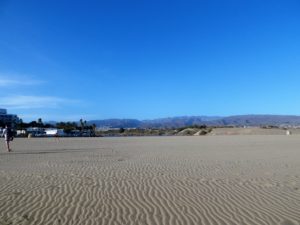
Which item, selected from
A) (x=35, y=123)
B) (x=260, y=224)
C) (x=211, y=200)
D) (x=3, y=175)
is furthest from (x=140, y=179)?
(x=35, y=123)

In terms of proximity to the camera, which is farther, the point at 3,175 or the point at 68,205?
the point at 3,175

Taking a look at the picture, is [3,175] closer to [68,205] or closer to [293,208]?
[68,205]

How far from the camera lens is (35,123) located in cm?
11369

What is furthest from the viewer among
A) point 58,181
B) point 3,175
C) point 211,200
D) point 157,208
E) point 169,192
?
point 3,175

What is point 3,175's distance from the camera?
41.0ft

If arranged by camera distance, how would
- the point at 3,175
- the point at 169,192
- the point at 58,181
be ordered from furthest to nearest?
the point at 3,175 < the point at 58,181 < the point at 169,192

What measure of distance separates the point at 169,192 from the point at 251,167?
247 inches

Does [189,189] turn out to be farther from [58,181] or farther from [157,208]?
[58,181]

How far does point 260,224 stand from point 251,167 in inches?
327

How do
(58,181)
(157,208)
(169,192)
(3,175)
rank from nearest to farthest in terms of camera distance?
1. (157,208)
2. (169,192)
3. (58,181)
4. (3,175)

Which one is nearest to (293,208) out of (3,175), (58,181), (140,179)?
(140,179)

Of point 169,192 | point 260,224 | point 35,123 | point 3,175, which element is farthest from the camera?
point 35,123

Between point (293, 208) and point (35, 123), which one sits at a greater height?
point (35, 123)

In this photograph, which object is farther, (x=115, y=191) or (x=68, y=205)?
(x=115, y=191)
